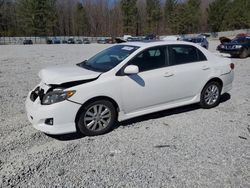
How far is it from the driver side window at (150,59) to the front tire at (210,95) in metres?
1.32

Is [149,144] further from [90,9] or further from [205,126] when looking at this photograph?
[90,9]

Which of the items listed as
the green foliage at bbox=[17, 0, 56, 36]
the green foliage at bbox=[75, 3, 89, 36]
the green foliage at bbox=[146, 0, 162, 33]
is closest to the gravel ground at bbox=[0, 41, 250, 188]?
the green foliage at bbox=[17, 0, 56, 36]

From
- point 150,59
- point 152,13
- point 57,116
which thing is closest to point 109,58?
point 150,59

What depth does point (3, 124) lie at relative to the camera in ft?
15.3

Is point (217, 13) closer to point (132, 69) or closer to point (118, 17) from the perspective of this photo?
point (118, 17)

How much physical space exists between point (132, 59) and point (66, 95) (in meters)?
1.35

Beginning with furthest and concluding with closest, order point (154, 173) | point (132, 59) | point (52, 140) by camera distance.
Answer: point (132, 59) < point (52, 140) < point (154, 173)

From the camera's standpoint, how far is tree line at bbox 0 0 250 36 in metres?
67.4

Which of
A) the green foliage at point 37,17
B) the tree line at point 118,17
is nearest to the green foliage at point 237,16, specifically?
the tree line at point 118,17

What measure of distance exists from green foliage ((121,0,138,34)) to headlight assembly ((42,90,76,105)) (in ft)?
257

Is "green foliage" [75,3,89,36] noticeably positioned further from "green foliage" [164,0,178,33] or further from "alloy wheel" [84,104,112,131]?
"alloy wheel" [84,104,112,131]

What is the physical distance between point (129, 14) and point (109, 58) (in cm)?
7760

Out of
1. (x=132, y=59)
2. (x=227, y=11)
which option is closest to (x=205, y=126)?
(x=132, y=59)

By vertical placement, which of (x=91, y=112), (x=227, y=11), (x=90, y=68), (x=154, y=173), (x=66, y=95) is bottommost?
(x=154, y=173)
